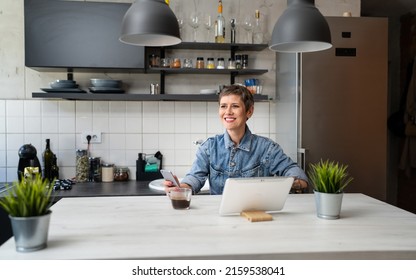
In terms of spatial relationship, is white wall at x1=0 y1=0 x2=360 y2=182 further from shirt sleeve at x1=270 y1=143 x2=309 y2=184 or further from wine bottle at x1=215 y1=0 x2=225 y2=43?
shirt sleeve at x1=270 y1=143 x2=309 y2=184

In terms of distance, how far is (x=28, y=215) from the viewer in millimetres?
971

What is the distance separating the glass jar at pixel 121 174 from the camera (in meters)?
2.94

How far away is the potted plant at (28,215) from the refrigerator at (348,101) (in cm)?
202

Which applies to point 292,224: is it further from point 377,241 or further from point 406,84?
point 406,84

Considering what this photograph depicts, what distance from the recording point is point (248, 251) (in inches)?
38.0

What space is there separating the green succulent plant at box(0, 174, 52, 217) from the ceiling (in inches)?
148

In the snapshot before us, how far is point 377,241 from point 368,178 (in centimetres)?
181

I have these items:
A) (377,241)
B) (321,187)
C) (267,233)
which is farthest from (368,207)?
(267,233)

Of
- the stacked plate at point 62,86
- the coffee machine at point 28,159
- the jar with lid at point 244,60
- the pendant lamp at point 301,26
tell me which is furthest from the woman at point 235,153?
the coffee machine at point 28,159

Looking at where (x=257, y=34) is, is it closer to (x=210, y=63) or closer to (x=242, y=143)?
(x=210, y=63)

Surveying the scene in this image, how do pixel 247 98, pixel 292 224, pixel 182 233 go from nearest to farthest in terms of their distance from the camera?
pixel 182 233 → pixel 292 224 → pixel 247 98

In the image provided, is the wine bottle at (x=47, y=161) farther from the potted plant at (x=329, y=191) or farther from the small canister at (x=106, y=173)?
the potted plant at (x=329, y=191)

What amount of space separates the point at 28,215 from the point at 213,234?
54 centimetres

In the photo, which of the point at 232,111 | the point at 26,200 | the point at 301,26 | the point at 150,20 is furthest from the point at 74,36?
the point at 26,200
